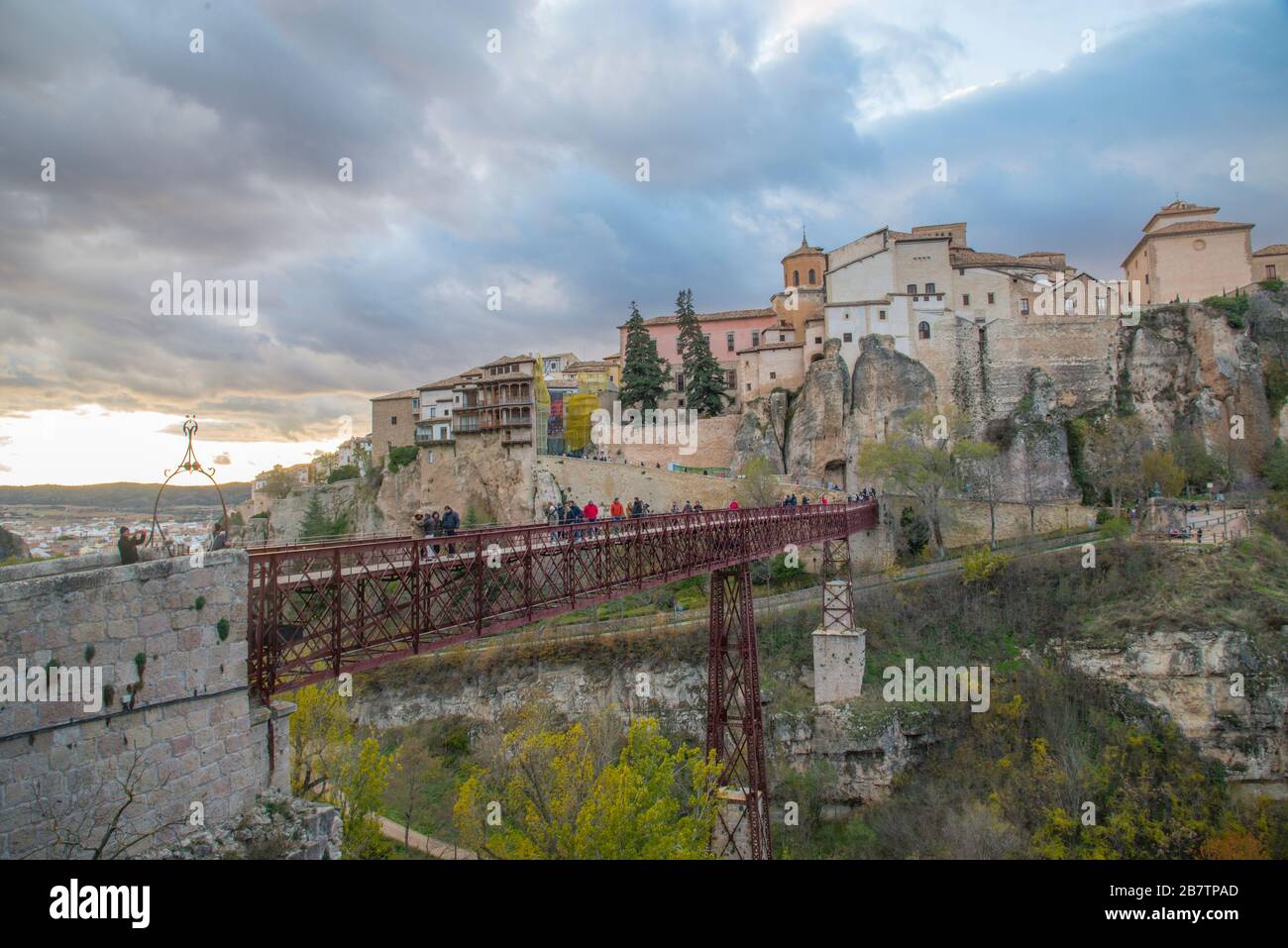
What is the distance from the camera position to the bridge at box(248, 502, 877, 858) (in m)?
8.13

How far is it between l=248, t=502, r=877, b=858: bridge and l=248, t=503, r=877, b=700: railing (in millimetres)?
24

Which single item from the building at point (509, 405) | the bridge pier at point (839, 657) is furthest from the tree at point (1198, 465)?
the building at point (509, 405)

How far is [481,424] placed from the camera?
48219 mm

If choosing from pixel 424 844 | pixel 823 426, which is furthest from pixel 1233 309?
pixel 424 844

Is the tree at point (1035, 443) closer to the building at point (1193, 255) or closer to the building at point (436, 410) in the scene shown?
the building at point (1193, 255)

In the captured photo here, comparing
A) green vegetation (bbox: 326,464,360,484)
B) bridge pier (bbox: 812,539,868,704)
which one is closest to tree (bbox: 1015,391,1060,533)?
bridge pier (bbox: 812,539,868,704)

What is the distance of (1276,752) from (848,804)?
46.2 ft

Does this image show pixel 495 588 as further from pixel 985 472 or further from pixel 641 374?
pixel 641 374

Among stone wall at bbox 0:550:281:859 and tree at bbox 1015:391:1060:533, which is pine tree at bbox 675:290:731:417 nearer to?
tree at bbox 1015:391:1060:533

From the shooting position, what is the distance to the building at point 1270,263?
4438 centimetres

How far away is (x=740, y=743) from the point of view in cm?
1741

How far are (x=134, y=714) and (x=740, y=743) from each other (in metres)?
13.7

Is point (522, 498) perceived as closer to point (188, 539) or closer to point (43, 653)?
point (188, 539)
